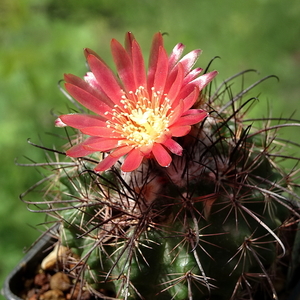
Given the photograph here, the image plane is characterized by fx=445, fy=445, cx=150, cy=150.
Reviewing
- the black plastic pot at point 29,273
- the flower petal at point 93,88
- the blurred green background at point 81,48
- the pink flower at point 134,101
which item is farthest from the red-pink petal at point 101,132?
the blurred green background at point 81,48

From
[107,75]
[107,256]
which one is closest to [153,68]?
[107,75]

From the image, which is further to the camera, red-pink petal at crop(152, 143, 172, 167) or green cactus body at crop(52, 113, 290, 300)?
green cactus body at crop(52, 113, 290, 300)

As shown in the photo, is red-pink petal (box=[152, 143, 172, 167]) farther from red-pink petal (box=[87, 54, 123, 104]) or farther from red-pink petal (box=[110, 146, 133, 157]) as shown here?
red-pink petal (box=[87, 54, 123, 104])

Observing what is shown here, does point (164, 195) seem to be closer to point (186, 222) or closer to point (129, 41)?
point (186, 222)

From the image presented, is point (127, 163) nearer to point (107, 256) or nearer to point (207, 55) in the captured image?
point (107, 256)

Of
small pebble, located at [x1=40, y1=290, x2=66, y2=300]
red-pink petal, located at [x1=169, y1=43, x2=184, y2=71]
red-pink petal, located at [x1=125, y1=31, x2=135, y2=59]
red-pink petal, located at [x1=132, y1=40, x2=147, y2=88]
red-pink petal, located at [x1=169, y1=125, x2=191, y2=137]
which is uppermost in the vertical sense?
red-pink petal, located at [x1=125, y1=31, x2=135, y2=59]

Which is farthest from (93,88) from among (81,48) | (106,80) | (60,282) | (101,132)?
(81,48)

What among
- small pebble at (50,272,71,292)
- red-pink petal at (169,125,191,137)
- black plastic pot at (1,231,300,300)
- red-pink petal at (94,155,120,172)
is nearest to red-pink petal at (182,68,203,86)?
red-pink petal at (169,125,191,137)
